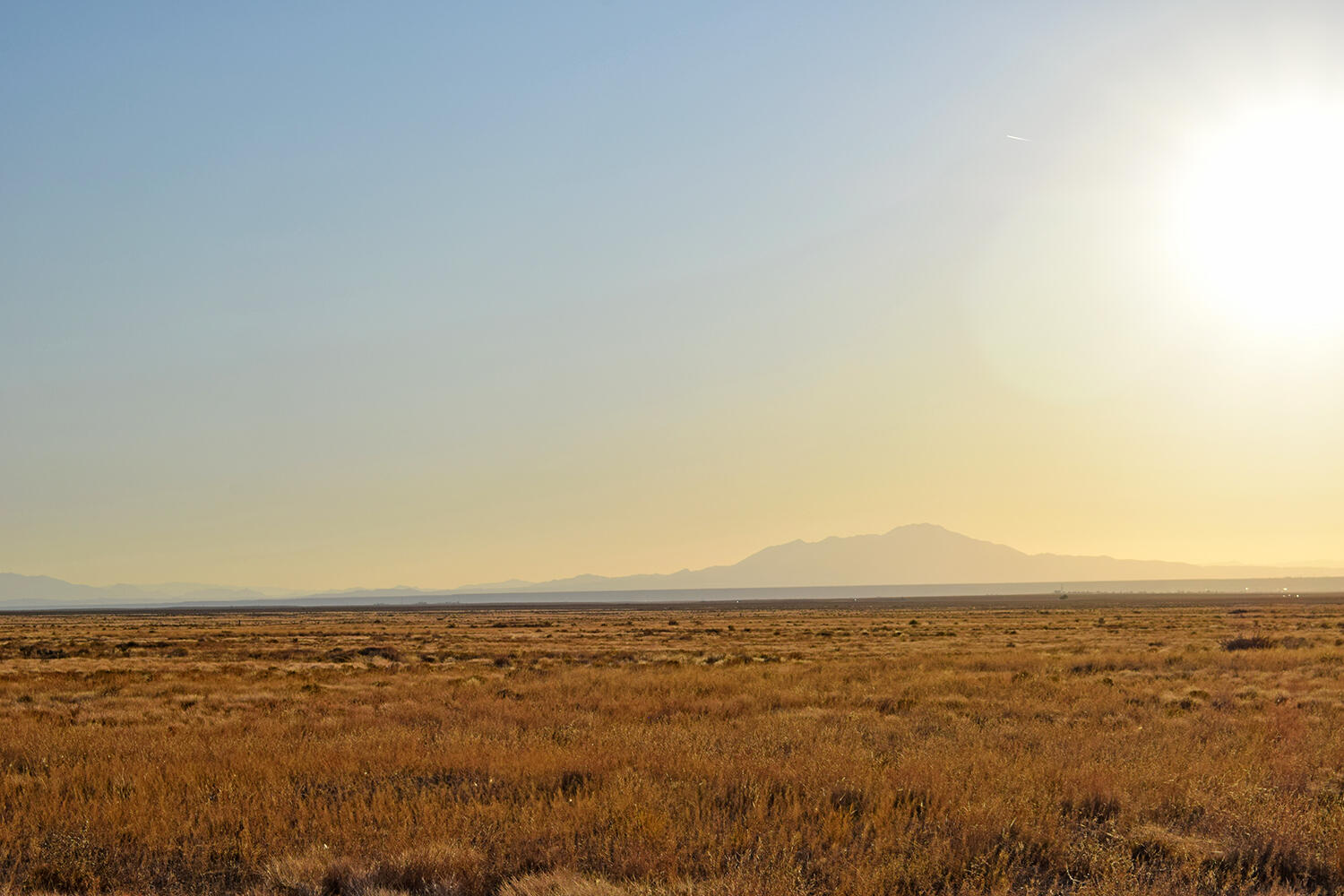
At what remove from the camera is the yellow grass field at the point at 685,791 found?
22.2ft

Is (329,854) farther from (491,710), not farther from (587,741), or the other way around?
(491,710)

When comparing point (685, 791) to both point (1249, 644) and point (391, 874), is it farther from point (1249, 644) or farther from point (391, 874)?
point (1249, 644)

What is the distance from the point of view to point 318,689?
23391 mm

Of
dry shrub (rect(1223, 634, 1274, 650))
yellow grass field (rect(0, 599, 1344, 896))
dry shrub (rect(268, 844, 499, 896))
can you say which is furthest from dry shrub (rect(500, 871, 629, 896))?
dry shrub (rect(1223, 634, 1274, 650))

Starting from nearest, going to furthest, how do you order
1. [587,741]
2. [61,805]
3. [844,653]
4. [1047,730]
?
[61,805]
[587,741]
[1047,730]
[844,653]

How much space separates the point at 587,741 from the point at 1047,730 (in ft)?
22.7

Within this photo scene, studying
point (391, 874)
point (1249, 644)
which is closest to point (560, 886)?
point (391, 874)

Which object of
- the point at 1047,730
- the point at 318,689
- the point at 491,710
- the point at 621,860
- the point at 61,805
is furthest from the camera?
the point at 318,689

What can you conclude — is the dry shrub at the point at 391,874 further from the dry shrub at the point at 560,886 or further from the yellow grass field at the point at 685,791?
the dry shrub at the point at 560,886

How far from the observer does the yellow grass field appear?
22.2ft

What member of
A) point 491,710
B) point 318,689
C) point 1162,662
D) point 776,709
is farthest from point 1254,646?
point 318,689

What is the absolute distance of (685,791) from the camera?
8.95 meters

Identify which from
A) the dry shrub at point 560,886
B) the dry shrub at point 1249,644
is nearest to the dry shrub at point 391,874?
the dry shrub at point 560,886

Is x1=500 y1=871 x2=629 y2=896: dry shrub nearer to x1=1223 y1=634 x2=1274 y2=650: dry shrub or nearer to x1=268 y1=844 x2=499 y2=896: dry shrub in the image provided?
x1=268 y1=844 x2=499 y2=896: dry shrub
